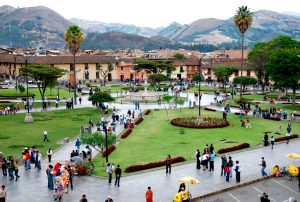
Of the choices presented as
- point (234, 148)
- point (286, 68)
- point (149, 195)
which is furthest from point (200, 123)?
point (286, 68)

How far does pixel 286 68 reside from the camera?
58.1 m

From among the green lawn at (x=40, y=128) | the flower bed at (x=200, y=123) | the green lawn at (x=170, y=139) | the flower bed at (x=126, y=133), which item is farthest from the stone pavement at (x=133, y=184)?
the flower bed at (x=200, y=123)

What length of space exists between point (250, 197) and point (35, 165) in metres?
13.6

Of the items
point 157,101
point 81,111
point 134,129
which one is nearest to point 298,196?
point 134,129

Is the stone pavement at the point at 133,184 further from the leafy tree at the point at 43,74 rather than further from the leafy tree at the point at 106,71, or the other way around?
the leafy tree at the point at 106,71

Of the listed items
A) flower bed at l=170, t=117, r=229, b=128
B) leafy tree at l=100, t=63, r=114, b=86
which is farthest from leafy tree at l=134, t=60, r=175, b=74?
flower bed at l=170, t=117, r=229, b=128

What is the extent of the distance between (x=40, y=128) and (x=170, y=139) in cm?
1348

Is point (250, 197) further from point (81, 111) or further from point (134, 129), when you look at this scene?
point (81, 111)

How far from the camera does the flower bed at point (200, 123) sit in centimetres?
4047

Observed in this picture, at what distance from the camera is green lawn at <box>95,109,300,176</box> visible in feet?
96.2

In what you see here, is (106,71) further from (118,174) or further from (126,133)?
(118,174)

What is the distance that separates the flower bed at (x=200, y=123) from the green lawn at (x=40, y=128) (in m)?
9.68

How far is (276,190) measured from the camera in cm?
2295

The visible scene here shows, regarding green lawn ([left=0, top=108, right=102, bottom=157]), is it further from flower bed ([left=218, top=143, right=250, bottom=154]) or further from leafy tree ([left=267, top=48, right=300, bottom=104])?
leafy tree ([left=267, top=48, right=300, bottom=104])
